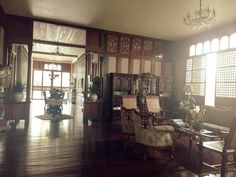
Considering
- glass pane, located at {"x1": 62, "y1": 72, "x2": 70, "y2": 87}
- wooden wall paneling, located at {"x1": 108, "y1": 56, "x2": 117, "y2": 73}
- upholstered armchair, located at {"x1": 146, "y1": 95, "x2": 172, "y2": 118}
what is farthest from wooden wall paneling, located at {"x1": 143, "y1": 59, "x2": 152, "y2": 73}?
glass pane, located at {"x1": 62, "y1": 72, "x2": 70, "y2": 87}

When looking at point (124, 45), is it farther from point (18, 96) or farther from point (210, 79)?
point (18, 96)

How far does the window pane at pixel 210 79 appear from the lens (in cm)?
712

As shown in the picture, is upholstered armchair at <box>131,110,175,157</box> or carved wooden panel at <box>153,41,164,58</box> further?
carved wooden panel at <box>153,41,164,58</box>

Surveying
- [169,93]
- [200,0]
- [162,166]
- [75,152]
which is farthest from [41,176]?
[169,93]

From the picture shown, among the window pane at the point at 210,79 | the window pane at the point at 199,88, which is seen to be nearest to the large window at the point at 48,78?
the window pane at the point at 199,88

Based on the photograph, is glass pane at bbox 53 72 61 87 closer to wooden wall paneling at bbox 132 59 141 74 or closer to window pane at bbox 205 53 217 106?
wooden wall paneling at bbox 132 59 141 74

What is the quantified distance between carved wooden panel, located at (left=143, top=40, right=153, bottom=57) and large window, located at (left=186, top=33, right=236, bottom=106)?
1.56 metres

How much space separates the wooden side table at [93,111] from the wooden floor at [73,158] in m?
1.95

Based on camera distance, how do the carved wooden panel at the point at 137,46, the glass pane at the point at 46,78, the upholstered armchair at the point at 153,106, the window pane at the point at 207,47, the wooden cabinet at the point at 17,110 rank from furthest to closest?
the glass pane at the point at 46,78
the carved wooden panel at the point at 137,46
the window pane at the point at 207,47
the upholstered armchair at the point at 153,106
the wooden cabinet at the point at 17,110

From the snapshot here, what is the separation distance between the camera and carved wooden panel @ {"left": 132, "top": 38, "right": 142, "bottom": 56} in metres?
8.26

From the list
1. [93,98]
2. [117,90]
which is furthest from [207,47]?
[93,98]

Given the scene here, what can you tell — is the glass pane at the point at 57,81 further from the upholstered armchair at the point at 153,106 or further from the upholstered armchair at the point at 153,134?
the upholstered armchair at the point at 153,134

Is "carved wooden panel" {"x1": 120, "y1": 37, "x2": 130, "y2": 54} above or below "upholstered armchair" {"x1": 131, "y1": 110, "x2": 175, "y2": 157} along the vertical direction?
above

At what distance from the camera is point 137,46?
831 centimetres
